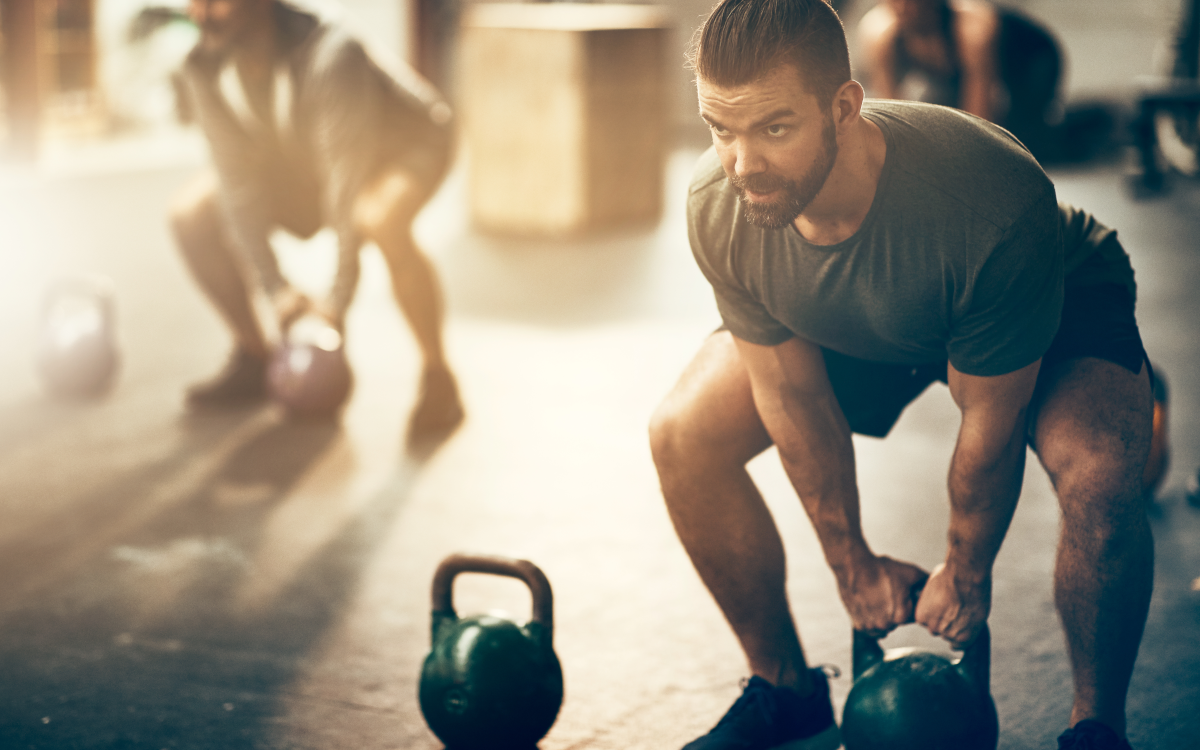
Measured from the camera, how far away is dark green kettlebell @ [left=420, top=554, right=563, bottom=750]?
1.57 meters

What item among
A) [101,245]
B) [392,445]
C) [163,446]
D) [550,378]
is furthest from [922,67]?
[101,245]

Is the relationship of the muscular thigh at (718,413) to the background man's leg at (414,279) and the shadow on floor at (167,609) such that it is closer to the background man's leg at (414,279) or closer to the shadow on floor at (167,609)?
the shadow on floor at (167,609)

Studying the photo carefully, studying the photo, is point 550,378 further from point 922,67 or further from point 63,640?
point 63,640

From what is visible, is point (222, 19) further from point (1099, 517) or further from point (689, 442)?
point (1099, 517)

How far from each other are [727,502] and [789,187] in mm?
453

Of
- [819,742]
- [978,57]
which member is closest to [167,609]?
[819,742]

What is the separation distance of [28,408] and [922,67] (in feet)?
8.88

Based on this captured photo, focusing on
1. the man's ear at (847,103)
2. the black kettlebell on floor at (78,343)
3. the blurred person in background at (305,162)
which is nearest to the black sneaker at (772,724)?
the man's ear at (847,103)

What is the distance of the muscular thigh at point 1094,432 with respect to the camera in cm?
144

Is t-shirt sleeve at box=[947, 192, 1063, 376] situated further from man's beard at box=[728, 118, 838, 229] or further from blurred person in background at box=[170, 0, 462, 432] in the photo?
blurred person in background at box=[170, 0, 462, 432]

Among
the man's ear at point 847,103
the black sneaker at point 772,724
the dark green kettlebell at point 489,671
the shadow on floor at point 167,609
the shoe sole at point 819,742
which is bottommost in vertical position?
the shadow on floor at point 167,609

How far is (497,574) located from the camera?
63.5 inches

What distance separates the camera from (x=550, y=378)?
3633 mm

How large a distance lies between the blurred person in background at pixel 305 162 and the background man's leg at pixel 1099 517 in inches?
69.7
